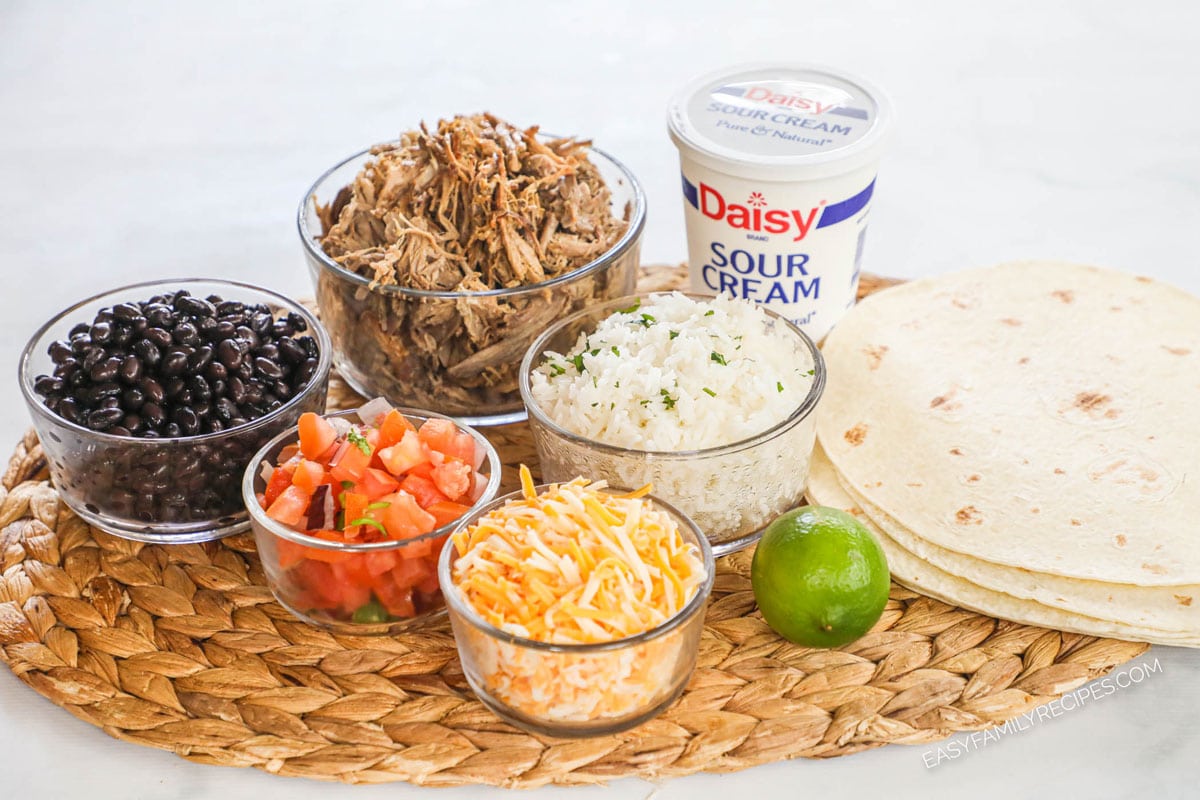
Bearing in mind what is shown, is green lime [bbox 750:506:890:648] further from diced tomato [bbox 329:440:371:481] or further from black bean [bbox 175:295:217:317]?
black bean [bbox 175:295:217:317]

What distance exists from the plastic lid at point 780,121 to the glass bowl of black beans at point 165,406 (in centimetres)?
111

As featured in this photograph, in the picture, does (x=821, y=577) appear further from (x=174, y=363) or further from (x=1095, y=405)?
(x=174, y=363)

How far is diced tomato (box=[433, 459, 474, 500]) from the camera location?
2.48 meters

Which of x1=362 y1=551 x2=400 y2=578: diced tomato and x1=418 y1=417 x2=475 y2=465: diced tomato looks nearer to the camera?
x1=362 y1=551 x2=400 y2=578: diced tomato

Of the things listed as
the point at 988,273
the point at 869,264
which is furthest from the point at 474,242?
the point at 869,264

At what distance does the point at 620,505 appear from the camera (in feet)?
7.54

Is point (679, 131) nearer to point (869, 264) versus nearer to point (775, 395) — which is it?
point (775, 395)

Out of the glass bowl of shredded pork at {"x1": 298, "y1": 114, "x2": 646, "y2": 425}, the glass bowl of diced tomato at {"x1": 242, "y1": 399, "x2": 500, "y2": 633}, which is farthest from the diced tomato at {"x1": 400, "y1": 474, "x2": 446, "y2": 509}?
the glass bowl of shredded pork at {"x1": 298, "y1": 114, "x2": 646, "y2": 425}

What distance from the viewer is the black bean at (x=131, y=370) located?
2674mm

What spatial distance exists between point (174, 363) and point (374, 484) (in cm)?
63

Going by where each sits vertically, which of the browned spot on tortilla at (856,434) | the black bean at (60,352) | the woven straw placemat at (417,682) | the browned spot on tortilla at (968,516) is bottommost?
the woven straw placemat at (417,682)

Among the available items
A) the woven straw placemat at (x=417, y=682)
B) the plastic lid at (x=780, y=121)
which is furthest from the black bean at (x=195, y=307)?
the plastic lid at (x=780, y=121)

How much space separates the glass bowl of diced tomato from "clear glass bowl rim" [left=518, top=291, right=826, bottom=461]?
0.55ft

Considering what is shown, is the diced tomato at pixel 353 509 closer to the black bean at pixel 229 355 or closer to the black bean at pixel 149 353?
the black bean at pixel 229 355
